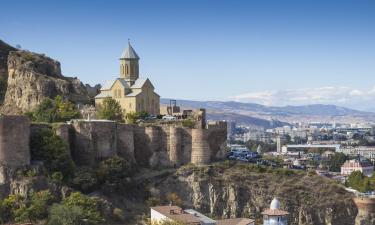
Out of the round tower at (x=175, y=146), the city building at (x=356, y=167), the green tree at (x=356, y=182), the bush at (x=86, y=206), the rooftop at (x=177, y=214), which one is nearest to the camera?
the rooftop at (x=177, y=214)

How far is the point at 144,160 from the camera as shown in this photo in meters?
56.3

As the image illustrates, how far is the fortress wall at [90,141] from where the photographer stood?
51875 millimetres

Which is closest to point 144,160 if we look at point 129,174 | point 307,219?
point 129,174

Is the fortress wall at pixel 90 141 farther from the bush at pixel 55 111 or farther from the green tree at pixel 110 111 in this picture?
the green tree at pixel 110 111

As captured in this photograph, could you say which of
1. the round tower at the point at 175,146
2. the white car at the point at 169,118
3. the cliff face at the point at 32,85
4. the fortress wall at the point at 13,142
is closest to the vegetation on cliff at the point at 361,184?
the white car at the point at 169,118

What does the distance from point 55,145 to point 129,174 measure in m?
6.04

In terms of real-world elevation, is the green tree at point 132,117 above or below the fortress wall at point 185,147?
above

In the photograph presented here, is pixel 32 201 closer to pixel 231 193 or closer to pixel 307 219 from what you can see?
pixel 231 193

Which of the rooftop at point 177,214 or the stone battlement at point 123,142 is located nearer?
the rooftop at point 177,214

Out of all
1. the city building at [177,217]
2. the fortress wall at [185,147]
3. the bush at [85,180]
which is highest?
the fortress wall at [185,147]

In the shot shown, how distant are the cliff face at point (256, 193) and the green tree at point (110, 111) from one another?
8265 mm

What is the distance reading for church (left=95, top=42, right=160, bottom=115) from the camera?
65125mm

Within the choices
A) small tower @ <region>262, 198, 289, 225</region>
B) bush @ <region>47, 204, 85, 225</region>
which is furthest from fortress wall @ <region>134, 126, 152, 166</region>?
bush @ <region>47, 204, 85, 225</region>

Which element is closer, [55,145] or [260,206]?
[55,145]
